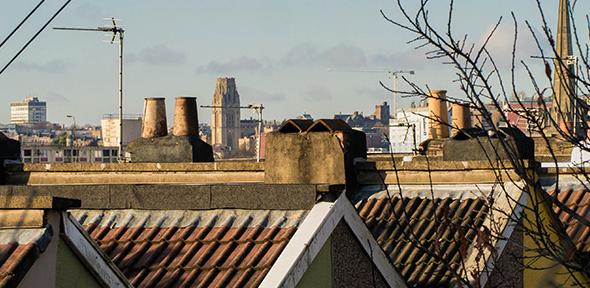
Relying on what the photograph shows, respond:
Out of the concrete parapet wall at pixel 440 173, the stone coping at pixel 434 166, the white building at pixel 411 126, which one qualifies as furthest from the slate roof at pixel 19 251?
the stone coping at pixel 434 166

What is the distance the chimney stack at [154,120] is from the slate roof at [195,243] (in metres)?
13.2

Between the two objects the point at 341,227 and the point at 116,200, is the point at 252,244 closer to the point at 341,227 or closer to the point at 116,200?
the point at 341,227

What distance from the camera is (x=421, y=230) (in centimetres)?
1825

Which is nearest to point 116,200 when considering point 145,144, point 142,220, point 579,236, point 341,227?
point 142,220

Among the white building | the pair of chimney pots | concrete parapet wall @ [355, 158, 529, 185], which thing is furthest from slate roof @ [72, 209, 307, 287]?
the pair of chimney pots

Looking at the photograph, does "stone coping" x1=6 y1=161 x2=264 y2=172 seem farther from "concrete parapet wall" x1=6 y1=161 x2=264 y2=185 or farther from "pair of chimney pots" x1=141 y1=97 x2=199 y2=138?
"pair of chimney pots" x1=141 y1=97 x2=199 y2=138

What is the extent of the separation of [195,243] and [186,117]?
46.2 feet

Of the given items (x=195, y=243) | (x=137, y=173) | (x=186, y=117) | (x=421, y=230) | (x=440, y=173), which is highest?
(x=186, y=117)

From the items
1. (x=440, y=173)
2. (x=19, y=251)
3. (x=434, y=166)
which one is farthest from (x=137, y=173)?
(x=19, y=251)

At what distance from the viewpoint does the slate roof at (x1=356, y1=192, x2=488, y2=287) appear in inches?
667

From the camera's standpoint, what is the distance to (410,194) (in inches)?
769

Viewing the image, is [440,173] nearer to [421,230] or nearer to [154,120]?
[421,230]

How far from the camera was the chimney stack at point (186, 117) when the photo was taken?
2795 cm

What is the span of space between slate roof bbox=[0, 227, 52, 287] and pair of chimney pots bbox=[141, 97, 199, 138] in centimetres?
1670
